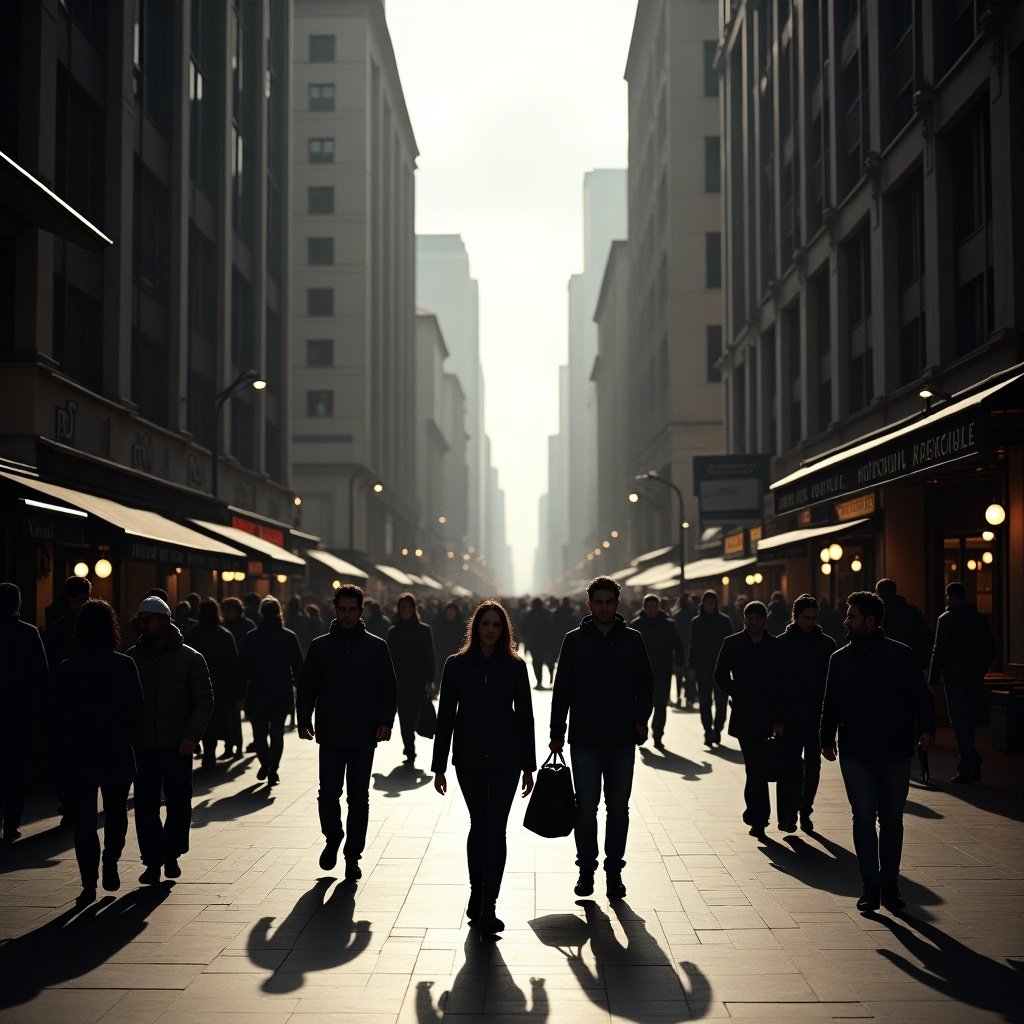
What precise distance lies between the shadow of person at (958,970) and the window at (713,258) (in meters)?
59.5

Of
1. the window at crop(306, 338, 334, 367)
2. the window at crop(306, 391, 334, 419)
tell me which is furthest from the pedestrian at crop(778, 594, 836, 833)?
the window at crop(306, 338, 334, 367)

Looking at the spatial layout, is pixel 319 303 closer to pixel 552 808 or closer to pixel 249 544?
pixel 249 544

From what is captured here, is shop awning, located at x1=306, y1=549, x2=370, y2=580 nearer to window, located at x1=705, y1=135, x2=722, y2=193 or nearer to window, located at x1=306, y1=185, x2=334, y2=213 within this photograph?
window, located at x1=306, y1=185, x2=334, y2=213

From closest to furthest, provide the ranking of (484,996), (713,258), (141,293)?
(484,996)
(141,293)
(713,258)

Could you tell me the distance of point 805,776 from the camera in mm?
11148

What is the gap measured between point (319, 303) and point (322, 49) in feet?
44.2

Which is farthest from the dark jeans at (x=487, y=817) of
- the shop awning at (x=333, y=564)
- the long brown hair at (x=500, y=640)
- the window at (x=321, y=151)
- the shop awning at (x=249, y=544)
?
the window at (x=321, y=151)

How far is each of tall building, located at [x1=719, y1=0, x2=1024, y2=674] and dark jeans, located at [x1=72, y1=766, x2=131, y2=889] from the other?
7852mm

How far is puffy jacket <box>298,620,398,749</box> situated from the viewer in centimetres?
914

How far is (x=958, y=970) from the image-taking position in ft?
21.3

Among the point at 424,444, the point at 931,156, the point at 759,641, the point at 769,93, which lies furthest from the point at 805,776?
the point at 424,444

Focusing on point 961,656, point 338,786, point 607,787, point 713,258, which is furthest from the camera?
point 713,258

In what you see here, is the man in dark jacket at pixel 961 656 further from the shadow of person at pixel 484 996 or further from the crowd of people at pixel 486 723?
the shadow of person at pixel 484 996

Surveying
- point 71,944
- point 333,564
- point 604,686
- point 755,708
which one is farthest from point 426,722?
point 333,564
